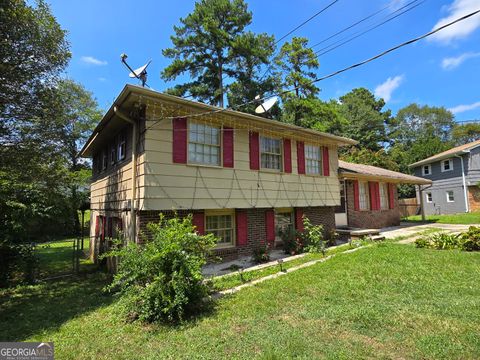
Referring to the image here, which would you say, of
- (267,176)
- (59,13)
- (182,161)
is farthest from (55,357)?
(59,13)

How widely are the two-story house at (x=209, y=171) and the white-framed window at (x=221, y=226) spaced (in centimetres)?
3

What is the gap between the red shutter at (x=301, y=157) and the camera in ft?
35.2

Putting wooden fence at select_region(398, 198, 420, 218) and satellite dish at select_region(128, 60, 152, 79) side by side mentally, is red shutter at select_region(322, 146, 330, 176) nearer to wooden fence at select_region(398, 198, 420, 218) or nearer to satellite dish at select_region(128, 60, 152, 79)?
satellite dish at select_region(128, 60, 152, 79)

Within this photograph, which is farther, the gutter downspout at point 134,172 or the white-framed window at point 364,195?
the white-framed window at point 364,195

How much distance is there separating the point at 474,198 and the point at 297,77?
18054 mm

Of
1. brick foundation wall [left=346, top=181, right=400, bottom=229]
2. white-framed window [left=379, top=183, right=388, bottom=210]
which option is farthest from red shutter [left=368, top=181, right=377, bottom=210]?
white-framed window [left=379, top=183, right=388, bottom=210]

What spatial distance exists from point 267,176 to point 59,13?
804 cm

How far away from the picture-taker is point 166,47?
22406 mm

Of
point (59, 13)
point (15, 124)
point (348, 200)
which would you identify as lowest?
point (348, 200)

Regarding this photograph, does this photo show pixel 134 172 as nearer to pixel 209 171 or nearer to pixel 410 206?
pixel 209 171

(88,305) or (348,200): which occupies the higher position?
(348,200)

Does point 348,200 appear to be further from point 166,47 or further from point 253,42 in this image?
point 166,47

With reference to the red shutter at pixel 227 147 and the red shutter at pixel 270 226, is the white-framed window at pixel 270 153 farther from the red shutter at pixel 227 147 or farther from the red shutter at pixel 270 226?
the red shutter at pixel 270 226

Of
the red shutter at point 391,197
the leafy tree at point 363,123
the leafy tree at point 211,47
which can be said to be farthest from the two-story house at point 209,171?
the leafy tree at point 363,123
